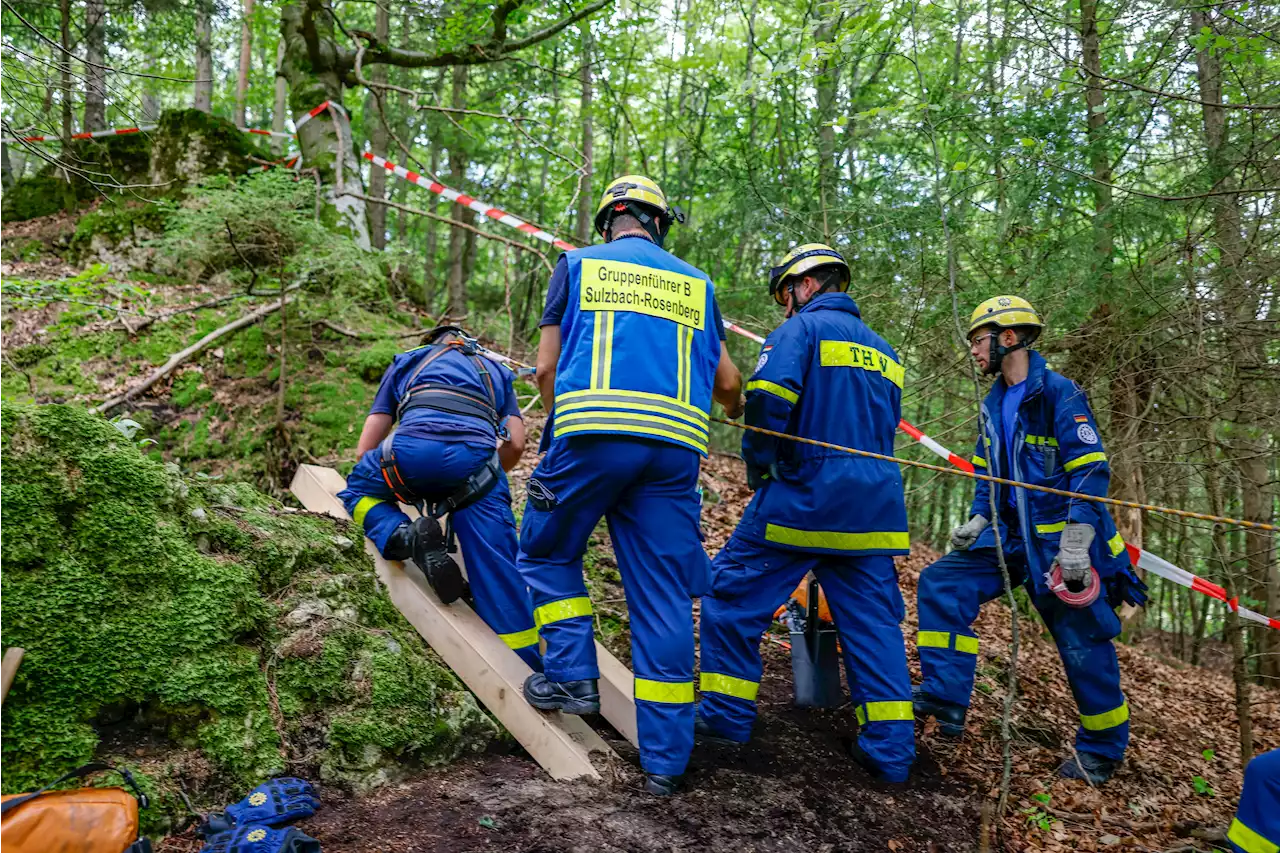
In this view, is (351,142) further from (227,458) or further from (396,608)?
(396,608)

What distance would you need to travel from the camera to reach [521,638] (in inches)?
155

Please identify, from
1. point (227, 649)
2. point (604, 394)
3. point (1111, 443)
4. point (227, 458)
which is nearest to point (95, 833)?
point (227, 649)

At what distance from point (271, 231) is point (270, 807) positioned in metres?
5.92

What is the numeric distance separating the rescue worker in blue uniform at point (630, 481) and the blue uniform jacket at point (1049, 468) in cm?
182

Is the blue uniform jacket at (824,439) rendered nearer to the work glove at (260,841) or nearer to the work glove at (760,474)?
the work glove at (760,474)

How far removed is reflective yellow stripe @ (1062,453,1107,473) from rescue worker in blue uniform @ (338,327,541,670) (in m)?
2.98

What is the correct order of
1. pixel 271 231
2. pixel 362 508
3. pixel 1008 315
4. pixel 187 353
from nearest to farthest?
1. pixel 362 508
2. pixel 1008 315
3. pixel 187 353
4. pixel 271 231

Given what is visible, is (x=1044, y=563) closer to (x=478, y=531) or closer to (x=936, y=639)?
(x=936, y=639)

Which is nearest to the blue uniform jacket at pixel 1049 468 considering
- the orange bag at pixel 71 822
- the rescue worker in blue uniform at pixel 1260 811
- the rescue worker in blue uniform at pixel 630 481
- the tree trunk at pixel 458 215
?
the rescue worker in blue uniform at pixel 1260 811

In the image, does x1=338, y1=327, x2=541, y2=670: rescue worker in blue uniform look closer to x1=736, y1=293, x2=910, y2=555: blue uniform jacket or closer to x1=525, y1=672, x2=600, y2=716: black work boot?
x1=525, y1=672, x2=600, y2=716: black work boot

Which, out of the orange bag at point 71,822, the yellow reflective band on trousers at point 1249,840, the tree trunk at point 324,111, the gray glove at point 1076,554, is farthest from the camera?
the tree trunk at point 324,111

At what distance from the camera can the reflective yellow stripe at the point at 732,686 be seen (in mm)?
3822

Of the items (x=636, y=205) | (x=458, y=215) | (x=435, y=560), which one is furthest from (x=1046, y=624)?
(x=458, y=215)

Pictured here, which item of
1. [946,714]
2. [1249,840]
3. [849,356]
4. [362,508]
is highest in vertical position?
[849,356]
